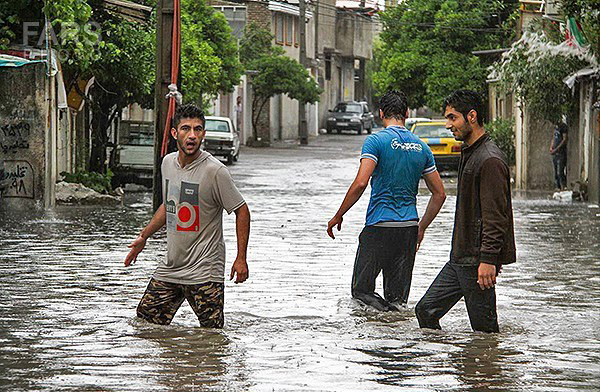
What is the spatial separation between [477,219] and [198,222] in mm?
1815

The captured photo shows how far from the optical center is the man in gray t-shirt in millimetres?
8320

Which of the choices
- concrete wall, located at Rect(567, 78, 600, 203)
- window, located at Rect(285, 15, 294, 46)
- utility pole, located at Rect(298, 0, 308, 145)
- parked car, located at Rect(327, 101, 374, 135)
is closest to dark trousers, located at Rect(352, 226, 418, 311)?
concrete wall, located at Rect(567, 78, 600, 203)

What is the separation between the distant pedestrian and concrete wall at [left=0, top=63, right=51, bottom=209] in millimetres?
12761

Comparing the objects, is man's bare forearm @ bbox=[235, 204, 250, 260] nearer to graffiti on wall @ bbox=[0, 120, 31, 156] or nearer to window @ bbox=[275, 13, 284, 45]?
graffiti on wall @ bbox=[0, 120, 31, 156]

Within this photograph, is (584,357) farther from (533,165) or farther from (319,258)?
(533,165)

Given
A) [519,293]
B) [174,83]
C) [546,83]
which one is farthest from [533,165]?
[519,293]

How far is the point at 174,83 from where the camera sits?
17547 millimetres

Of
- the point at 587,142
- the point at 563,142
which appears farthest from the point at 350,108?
the point at 587,142

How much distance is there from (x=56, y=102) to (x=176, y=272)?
1437cm

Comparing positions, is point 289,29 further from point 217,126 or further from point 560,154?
point 560,154

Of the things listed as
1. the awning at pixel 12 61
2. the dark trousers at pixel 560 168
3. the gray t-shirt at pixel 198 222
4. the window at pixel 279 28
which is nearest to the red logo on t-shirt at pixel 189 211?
the gray t-shirt at pixel 198 222

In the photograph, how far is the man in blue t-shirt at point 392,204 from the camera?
Answer: 957cm

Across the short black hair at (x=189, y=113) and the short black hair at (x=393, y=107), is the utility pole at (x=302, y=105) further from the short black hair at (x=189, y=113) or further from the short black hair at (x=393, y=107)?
the short black hair at (x=189, y=113)

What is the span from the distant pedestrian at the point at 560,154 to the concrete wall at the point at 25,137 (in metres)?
12.8
